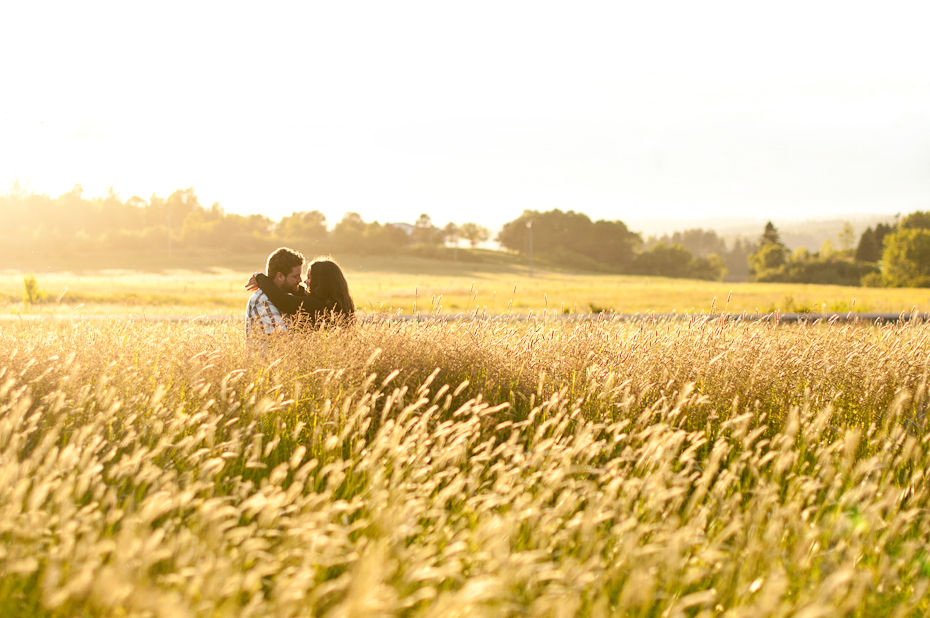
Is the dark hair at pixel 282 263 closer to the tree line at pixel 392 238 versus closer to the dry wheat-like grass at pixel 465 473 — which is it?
the dry wheat-like grass at pixel 465 473

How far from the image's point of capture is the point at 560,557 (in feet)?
10.2

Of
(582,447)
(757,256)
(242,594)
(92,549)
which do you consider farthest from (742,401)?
(757,256)

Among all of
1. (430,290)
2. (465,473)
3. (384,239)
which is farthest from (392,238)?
(465,473)

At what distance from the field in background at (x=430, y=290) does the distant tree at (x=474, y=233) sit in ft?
94.3

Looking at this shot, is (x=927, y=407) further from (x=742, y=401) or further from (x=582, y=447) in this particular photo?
(x=582, y=447)

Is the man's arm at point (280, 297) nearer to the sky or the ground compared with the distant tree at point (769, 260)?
nearer to the ground

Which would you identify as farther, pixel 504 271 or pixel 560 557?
pixel 504 271

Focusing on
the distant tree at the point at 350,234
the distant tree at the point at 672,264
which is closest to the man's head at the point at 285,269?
the distant tree at the point at 350,234

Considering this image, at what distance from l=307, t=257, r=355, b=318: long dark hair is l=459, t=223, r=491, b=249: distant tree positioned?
132033mm

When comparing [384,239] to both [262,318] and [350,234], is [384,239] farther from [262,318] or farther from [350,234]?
[262,318]

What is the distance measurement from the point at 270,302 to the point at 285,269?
41cm

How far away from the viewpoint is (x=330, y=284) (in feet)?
20.7

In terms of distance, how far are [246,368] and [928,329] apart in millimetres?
7030

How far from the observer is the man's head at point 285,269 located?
644 cm
